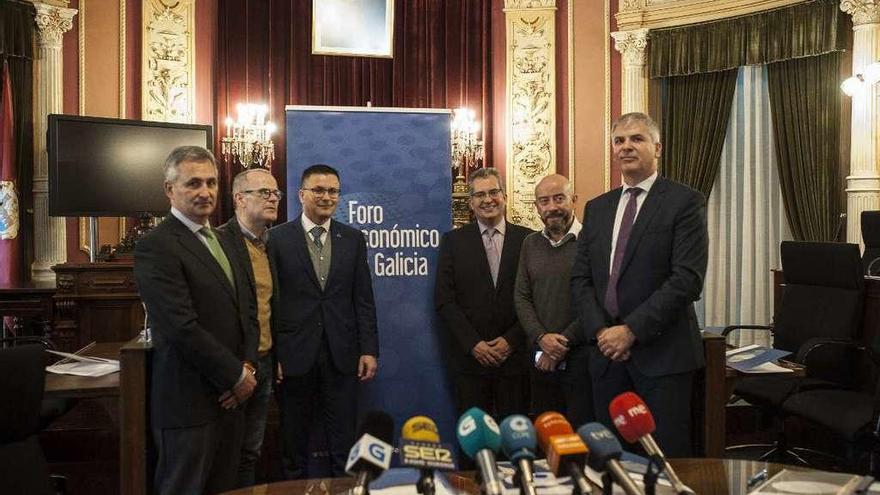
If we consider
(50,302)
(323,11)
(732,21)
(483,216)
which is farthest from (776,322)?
(323,11)

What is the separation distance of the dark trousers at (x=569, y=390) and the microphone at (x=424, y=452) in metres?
1.88

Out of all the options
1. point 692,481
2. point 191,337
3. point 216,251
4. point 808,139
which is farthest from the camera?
point 808,139

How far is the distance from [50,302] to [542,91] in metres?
4.76

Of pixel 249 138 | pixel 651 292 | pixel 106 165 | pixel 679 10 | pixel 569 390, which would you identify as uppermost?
pixel 679 10

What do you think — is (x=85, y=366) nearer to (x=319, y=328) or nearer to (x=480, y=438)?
(x=319, y=328)

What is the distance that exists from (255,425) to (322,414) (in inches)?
14.2

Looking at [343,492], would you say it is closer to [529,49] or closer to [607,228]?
[607,228]

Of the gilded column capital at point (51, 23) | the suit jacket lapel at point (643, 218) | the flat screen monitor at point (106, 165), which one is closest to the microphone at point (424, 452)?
the suit jacket lapel at point (643, 218)

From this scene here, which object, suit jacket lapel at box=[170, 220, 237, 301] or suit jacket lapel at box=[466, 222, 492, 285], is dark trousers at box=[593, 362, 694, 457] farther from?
suit jacket lapel at box=[170, 220, 237, 301]

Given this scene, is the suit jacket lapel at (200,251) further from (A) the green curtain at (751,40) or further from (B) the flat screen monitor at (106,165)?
(A) the green curtain at (751,40)

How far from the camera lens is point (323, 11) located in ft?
26.1

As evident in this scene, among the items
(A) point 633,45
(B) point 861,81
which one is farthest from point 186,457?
(A) point 633,45

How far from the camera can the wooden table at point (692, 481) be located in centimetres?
177

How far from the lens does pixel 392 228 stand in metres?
3.89
